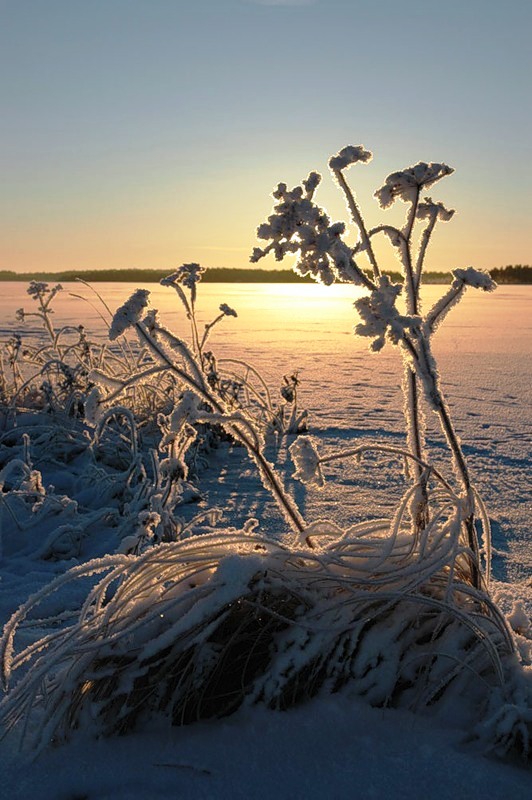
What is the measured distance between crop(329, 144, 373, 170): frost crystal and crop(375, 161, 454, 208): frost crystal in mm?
63

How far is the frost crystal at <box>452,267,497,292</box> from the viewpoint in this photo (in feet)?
4.05

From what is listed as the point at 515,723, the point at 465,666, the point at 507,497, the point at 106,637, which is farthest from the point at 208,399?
the point at 507,497

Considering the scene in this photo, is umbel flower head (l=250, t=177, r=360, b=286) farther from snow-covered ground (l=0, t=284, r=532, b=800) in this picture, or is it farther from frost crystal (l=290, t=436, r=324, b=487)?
snow-covered ground (l=0, t=284, r=532, b=800)

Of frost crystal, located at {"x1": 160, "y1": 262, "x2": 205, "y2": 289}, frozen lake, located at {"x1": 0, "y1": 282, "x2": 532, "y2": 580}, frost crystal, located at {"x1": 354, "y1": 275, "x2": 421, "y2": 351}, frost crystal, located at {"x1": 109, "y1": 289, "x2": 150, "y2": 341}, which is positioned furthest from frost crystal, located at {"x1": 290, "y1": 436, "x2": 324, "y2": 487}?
frozen lake, located at {"x1": 0, "y1": 282, "x2": 532, "y2": 580}

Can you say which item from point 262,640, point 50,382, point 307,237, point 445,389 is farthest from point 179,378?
point 445,389

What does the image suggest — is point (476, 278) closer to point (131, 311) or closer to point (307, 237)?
point (307, 237)

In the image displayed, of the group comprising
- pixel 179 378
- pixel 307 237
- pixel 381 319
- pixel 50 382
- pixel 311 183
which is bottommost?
pixel 50 382

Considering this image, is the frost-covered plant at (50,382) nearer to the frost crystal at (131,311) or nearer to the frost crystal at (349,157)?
the frost crystal at (131,311)

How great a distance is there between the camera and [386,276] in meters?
1.32

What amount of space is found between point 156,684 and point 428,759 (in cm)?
47

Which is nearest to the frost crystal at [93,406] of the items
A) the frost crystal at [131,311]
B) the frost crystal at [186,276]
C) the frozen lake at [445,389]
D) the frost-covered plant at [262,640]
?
the frost crystal at [131,311]

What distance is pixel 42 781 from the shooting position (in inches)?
44.1

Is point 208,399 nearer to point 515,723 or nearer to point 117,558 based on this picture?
point 117,558

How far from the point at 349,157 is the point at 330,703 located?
1016mm
